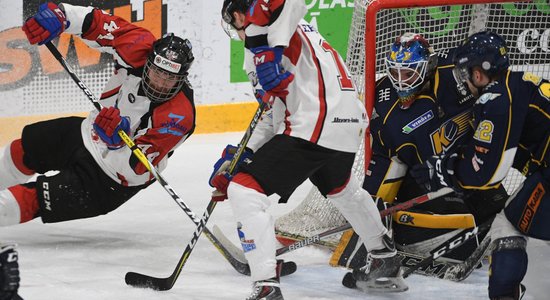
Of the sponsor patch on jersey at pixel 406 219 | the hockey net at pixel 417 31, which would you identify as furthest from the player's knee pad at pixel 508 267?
the hockey net at pixel 417 31

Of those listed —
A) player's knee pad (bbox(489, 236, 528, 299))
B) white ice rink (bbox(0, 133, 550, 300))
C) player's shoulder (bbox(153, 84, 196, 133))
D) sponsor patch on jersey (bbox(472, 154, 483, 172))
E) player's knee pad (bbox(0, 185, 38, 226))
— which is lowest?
white ice rink (bbox(0, 133, 550, 300))

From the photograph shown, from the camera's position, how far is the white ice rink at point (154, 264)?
11.7 feet

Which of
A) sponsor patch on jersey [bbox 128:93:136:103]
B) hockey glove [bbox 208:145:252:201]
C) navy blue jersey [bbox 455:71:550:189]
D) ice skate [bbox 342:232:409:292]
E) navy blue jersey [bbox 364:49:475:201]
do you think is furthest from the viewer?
sponsor patch on jersey [bbox 128:93:136:103]

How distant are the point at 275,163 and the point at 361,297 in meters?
0.61

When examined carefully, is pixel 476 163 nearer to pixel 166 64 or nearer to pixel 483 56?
pixel 483 56

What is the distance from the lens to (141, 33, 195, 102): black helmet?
3.85m

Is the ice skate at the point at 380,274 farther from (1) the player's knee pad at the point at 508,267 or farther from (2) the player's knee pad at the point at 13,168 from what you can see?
(2) the player's knee pad at the point at 13,168

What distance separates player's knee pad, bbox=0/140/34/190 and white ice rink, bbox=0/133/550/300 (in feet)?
0.73

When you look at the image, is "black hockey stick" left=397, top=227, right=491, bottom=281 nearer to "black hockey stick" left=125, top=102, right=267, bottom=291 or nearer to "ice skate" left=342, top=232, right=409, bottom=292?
"ice skate" left=342, top=232, right=409, bottom=292

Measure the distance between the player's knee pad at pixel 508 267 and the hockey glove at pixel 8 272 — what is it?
1469 millimetres

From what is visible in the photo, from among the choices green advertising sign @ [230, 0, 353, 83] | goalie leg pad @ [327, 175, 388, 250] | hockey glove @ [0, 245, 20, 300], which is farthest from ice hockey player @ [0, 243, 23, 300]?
green advertising sign @ [230, 0, 353, 83]

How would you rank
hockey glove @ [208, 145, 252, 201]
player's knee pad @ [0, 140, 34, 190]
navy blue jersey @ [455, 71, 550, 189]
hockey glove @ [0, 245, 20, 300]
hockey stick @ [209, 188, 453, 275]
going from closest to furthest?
hockey glove @ [0, 245, 20, 300]
navy blue jersey @ [455, 71, 550, 189]
hockey glove @ [208, 145, 252, 201]
hockey stick @ [209, 188, 453, 275]
player's knee pad @ [0, 140, 34, 190]

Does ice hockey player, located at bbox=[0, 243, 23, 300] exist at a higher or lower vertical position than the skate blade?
higher

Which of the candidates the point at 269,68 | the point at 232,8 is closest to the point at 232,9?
the point at 232,8
